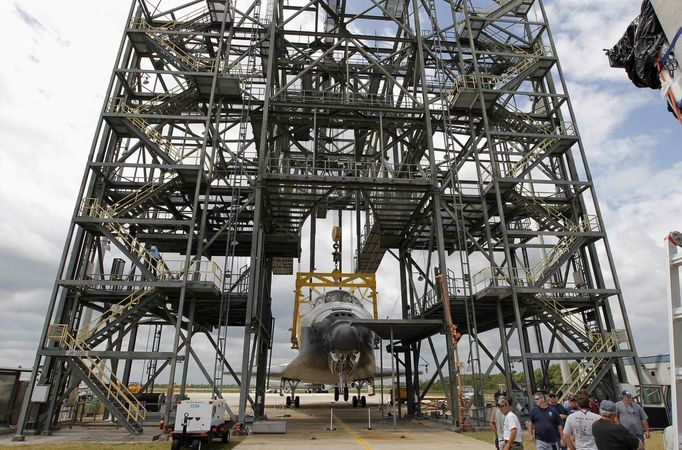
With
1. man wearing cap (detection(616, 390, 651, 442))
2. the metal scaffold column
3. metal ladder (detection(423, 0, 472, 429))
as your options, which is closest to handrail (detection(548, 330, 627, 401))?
metal ladder (detection(423, 0, 472, 429))

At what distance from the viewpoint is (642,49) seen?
173 inches

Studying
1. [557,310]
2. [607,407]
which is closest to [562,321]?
[557,310]

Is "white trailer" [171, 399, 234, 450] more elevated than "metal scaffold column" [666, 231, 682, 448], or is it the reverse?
"metal scaffold column" [666, 231, 682, 448]

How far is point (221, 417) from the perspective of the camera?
13289 millimetres

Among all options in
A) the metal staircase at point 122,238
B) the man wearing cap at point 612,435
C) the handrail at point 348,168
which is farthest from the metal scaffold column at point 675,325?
the metal staircase at point 122,238

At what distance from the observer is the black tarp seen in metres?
4.26

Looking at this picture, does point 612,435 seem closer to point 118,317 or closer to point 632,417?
point 632,417

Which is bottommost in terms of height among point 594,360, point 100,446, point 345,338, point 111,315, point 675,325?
point 100,446

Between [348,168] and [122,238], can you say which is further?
Answer: [348,168]

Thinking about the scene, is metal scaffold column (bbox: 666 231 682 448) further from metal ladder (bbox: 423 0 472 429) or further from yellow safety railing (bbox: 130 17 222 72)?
yellow safety railing (bbox: 130 17 222 72)

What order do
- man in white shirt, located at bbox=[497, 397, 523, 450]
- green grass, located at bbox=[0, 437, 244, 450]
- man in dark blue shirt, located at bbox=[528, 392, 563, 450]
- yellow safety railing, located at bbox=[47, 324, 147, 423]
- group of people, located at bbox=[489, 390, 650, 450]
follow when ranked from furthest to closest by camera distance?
yellow safety railing, located at bbox=[47, 324, 147, 423]
green grass, located at bbox=[0, 437, 244, 450]
man in dark blue shirt, located at bbox=[528, 392, 563, 450]
man in white shirt, located at bbox=[497, 397, 523, 450]
group of people, located at bbox=[489, 390, 650, 450]

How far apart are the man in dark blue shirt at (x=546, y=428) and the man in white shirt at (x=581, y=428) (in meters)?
1.22

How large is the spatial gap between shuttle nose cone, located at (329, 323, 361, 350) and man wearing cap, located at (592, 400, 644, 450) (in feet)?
45.2

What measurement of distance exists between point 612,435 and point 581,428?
177 centimetres
